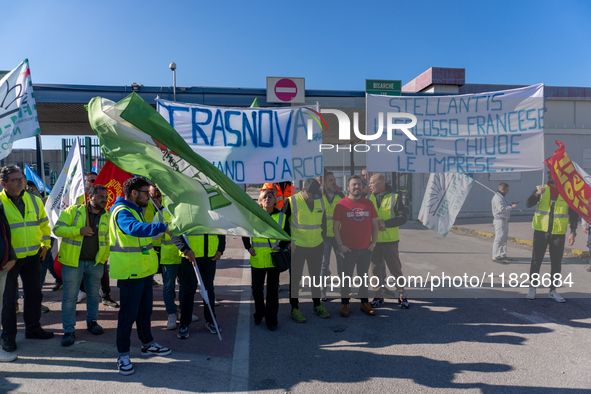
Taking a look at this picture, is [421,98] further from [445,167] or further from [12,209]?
[12,209]

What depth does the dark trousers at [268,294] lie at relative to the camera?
179 inches

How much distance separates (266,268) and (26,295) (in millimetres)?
2703

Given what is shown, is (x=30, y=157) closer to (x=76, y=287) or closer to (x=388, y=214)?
(x=76, y=287)

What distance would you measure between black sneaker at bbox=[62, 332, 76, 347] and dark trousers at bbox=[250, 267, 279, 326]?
2051 mm

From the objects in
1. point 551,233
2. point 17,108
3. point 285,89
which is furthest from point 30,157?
point 551,233

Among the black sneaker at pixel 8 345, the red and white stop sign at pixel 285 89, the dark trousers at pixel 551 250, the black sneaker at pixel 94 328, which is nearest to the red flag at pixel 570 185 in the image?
the dark trousers at pixel 551 250

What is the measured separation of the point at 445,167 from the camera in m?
5.32

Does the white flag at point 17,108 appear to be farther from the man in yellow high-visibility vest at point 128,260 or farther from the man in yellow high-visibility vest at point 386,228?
the man in yellow high-visibility vest at point 386,228

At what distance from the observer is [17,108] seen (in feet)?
16.0

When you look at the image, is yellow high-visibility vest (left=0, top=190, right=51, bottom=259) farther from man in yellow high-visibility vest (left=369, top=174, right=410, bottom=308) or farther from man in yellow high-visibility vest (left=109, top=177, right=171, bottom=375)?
man in yellow high-visibility vest (left=369, top=174, right=410, bottom=308)

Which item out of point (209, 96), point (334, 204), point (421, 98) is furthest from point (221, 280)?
point (209, 96)

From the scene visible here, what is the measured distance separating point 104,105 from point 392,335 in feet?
12.6

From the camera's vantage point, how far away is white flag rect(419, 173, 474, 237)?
5.16m

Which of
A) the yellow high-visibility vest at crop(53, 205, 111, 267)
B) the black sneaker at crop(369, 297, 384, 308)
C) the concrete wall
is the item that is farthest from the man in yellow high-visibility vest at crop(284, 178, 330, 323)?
the concrete wall
